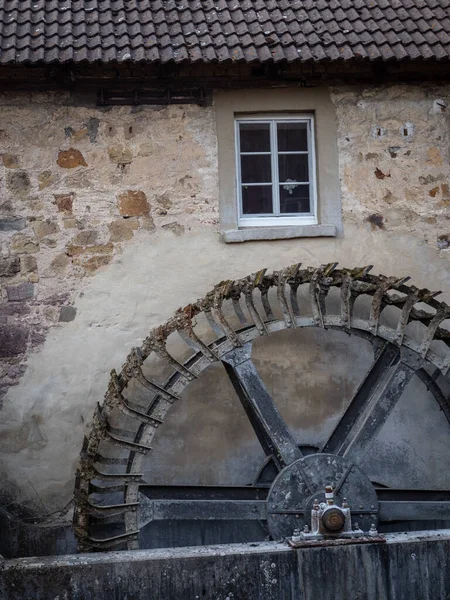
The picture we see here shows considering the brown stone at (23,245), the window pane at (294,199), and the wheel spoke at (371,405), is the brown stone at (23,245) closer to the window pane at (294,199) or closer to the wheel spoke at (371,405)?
the window pane at (294,199)

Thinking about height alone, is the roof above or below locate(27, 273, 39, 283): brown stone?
above

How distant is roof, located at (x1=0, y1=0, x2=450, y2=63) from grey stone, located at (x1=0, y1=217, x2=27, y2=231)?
4.10ft

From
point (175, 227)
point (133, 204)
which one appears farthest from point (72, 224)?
point (175, 227)

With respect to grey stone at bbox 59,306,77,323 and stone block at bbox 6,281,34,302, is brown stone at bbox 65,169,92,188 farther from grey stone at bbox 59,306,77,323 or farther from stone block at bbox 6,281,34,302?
grey stone at bbox 59,306,77,323

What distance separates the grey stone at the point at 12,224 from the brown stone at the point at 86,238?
43cm

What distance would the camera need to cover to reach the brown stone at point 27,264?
758 cm

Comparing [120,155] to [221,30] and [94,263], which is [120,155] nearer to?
[94,263]

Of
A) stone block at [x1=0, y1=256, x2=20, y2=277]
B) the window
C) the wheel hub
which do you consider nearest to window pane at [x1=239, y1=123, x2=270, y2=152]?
the window

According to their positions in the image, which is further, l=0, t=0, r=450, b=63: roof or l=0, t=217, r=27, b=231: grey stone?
l=0, t=217, r=27, b=231: grey stone

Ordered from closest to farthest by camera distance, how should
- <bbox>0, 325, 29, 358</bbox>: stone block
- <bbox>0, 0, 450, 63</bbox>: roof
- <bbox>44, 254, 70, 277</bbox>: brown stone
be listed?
<bbox>0, 0, 450, 63</bbox>: roof → <bbox>0, 325, 29, 358</bbox>: stone block → <bbox>44, 254, 70, 277</bbox>: brown stone

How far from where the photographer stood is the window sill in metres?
7.69

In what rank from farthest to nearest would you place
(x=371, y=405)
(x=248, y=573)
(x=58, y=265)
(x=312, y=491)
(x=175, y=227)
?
(x=175, y=227)
(x=58, y=265)
(x=371, y=405)
(x=312, y=491)
(x=248, y=573)

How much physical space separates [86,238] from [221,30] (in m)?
1.99

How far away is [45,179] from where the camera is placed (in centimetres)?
764
